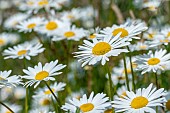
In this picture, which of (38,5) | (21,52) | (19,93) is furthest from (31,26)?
(19,93)

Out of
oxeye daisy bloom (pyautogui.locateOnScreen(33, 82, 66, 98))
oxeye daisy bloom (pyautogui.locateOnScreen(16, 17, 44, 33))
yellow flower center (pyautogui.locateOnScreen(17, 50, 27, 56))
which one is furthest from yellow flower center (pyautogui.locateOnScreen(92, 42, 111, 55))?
oxeye daisy bloom (pyautogui.locateOnScreen(16, 17, 44, 33))

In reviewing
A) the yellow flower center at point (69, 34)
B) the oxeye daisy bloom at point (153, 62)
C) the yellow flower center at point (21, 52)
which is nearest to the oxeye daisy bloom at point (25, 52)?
the yellow flower center at point (21, 52)

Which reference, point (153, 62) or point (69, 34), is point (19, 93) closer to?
point (69, 34)

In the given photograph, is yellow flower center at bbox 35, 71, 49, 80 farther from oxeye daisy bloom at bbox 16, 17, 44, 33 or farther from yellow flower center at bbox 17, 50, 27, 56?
oxeye daisy bloom at bbox 16, 17, 44, 33

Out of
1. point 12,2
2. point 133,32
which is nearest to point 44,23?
point 133,32

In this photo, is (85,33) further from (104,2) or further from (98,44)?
(104,2)

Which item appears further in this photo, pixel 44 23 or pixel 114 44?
pixel 44 23

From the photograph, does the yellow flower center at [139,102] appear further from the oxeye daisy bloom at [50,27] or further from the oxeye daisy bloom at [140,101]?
the oxeye daisy bloom at [50,27]
